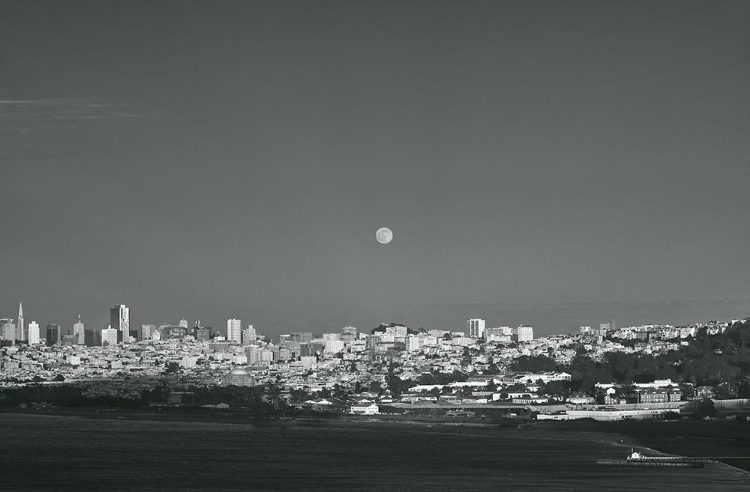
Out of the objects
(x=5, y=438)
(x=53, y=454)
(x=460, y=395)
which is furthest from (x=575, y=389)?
(x=53, y=454)

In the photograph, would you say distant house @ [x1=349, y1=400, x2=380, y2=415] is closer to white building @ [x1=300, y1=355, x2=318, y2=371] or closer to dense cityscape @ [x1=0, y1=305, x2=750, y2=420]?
dense cityscape @ [x1=0, y1=305, x2=750, y2=420]

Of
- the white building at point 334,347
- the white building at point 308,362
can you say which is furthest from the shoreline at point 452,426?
the white building at point 334,347

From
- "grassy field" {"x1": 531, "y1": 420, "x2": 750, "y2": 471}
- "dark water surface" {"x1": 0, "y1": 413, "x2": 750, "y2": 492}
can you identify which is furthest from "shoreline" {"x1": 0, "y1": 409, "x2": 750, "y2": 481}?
"dark water surface" {"x1": 0, "y1": 413, "x2": 750, "y2": 492}

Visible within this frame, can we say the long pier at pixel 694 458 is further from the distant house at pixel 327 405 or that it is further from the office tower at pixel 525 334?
the office tower at pixel 525 334

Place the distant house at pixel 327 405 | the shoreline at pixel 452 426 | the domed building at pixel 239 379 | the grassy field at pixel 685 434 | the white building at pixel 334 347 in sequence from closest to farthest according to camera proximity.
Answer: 1. the grassy field at pixel 685 434
2. the shoreline at pixel 452 426
3. the distant house at pixel 327 405
4. the domed building at pixel 239 379
5. the white building at pixel 334 347

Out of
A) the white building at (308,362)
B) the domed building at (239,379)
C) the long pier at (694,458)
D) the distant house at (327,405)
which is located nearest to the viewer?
the long pier at (694,458)

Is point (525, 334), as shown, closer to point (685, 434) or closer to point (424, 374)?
point (424, 374)

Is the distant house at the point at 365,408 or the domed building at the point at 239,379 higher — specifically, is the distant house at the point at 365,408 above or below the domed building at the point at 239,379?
below

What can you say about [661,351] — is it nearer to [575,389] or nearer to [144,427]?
[575,389]

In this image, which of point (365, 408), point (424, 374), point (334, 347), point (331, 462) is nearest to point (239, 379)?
point (424, 374)
